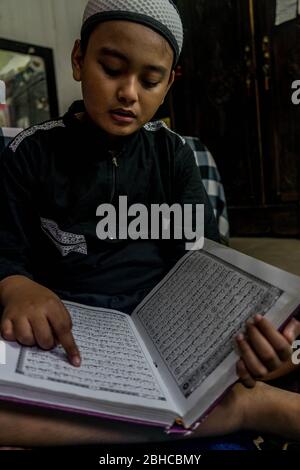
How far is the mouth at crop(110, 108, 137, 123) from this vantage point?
614mm

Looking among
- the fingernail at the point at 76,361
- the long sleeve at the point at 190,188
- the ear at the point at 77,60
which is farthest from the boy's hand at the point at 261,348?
the ear at the point at 77,60

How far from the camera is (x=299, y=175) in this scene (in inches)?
87.0

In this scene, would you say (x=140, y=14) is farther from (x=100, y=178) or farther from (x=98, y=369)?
(x=98, y=369)

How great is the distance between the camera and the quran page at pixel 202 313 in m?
0.40

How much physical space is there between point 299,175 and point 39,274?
1827 millimetres

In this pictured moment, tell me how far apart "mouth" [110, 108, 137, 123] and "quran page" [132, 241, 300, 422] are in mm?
227

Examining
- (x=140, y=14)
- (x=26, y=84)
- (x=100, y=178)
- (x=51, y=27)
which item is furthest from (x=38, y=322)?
(x=51, y=27)

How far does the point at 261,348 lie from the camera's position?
1.25 ft

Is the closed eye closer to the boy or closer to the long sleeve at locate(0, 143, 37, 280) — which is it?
the boy

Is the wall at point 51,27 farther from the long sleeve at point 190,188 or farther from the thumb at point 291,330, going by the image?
the thumb at point 291,330

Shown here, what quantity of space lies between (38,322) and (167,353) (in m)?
0.14

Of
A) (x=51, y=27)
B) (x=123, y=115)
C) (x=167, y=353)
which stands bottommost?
(x=167, y=353)
